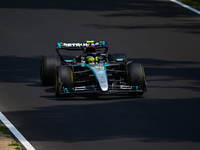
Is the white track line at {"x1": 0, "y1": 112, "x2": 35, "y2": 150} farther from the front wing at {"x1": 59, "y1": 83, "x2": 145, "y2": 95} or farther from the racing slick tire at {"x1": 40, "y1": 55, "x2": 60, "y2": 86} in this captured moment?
the racing slick tire at {"x1": 40, "y1": 55, "x2": 60, "y2": 86}

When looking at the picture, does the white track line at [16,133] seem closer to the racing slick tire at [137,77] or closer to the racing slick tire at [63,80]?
the racing slick tire at [63,80]

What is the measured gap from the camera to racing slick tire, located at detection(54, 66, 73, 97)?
46.8ft

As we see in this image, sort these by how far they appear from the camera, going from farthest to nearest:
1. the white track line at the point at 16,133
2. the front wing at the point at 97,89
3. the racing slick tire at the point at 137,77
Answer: the racing slick tire at the point at 137,77 < the front wing at the point at 97,89 < the white track line at the point at 16,133

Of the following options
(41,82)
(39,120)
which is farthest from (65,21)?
(39,120)

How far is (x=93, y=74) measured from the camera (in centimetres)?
1473

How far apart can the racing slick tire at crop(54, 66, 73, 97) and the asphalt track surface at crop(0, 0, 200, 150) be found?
0.27 m

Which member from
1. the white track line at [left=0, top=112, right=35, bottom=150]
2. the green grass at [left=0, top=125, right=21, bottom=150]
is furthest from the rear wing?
the green grass at [left=0, top=125, right=21, bottom=150]

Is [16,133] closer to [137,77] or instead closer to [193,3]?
[137,77]

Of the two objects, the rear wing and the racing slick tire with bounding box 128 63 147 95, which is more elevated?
the rear wing

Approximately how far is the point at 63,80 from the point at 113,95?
1451mm

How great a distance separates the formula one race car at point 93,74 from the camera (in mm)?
14258

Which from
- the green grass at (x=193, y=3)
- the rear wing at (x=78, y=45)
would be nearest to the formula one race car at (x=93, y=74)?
the rear wing at (x=78, y=45)

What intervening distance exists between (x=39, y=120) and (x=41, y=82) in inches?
162

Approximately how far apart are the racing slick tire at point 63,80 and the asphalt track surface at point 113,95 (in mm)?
273
